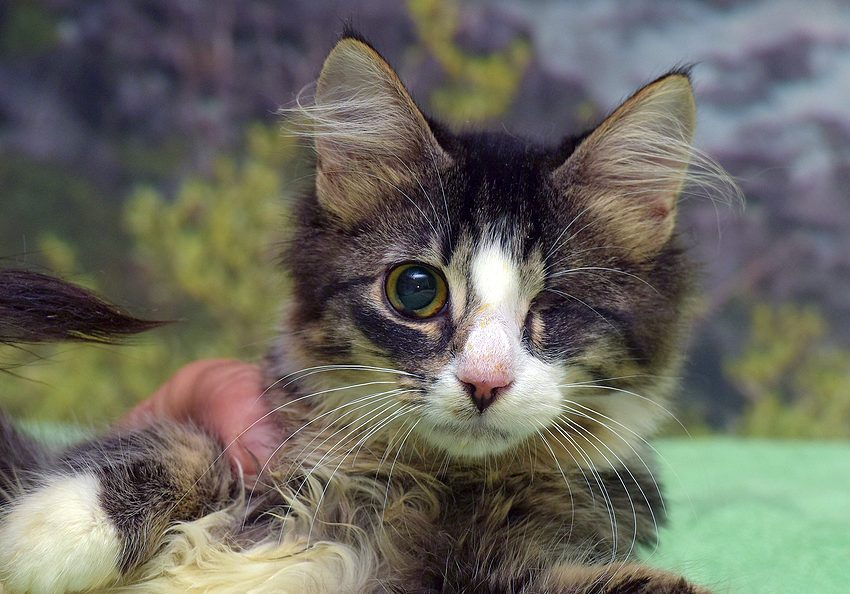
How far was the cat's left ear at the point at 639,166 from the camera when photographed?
57.2 inches

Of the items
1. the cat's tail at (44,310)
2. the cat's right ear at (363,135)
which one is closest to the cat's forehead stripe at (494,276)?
the cat's right ear at (363,135)

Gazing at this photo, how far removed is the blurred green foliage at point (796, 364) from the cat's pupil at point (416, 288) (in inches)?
106

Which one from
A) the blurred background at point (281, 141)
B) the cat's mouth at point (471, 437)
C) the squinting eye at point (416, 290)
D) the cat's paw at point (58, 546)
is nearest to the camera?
the cat's paw at point (58, 546)

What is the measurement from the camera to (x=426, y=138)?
1438 mm

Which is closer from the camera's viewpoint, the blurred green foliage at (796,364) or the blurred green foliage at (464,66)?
the blurred green foliage at (464,66)

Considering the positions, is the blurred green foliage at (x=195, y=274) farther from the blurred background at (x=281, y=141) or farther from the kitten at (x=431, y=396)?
the kitten at (x=431, y=396)

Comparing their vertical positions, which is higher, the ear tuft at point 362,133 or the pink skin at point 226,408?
the ear tuft at point 362,133

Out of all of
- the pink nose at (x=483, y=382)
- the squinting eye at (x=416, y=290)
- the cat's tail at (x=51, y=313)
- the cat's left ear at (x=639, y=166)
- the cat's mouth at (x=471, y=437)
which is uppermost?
the cat's left ear at (x=639, y=166)

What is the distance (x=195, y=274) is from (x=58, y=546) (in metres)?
2.52

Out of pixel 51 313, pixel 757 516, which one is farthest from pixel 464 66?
pixel 51 313

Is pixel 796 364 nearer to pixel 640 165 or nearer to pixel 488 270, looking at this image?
pixel 640 165

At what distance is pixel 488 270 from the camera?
1.29 metres

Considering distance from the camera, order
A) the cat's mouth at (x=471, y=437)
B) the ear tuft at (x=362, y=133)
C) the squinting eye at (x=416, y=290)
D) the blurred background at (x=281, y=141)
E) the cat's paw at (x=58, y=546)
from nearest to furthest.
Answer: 1. the cat's paw at (x=58, y=546)
2. the cat's mouth at (x=471, y=437)
3. the squinting eye at (x=416, y=290)
4. the ear tuft at (x=362, y=133)
5. the blurred background at (x=281, y=141)

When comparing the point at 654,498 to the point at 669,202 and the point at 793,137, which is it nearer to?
the point at 669,202
